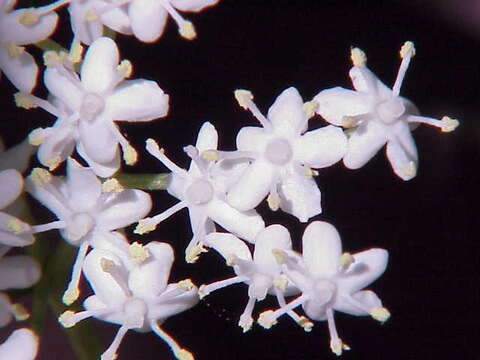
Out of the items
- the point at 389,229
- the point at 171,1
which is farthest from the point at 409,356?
the point at 171,1

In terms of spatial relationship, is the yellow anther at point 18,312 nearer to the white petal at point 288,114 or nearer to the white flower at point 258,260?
the white flower at point 258,260

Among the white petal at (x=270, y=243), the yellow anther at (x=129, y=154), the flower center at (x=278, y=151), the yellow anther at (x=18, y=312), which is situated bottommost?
the yellow anther at (x=18, y=312)

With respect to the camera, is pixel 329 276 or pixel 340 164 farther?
pixel 340 164

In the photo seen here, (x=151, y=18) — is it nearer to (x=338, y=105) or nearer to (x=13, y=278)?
(x=338, y=105)

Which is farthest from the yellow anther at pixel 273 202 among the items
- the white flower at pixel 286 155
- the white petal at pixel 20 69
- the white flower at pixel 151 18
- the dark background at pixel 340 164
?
the dark background at pixel 340 164

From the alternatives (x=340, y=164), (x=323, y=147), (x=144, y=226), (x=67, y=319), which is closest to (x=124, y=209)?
(x=144, y=226)

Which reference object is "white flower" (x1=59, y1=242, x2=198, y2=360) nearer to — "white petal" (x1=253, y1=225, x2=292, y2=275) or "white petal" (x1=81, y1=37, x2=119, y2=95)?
"white petal" (x1=253, y1=225, x2=292, y2=275)
